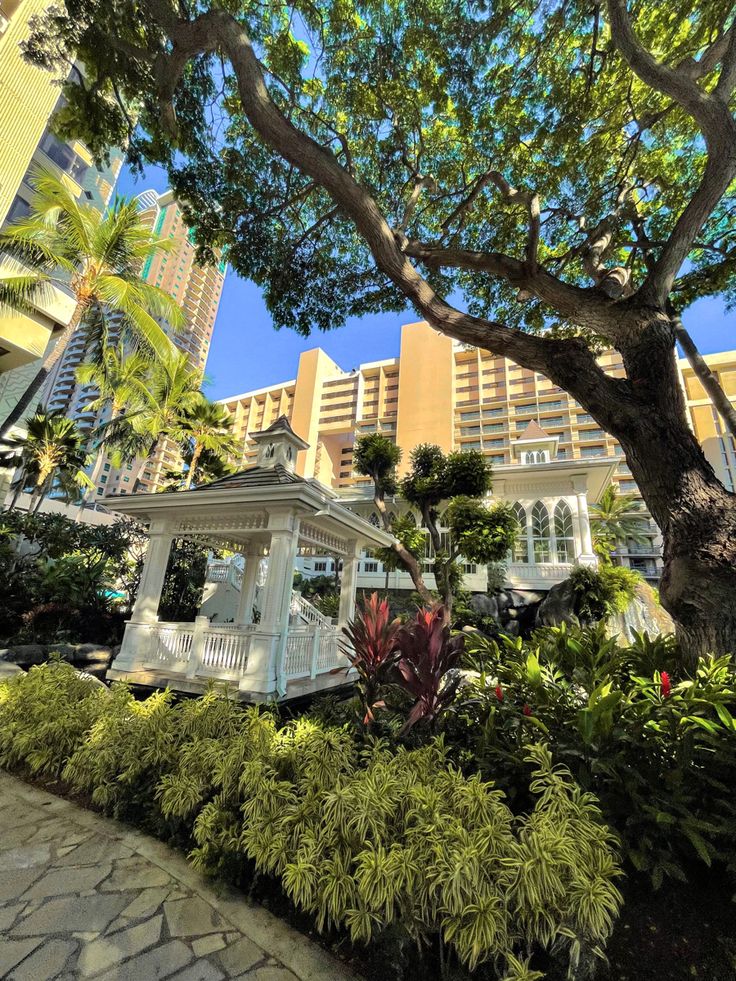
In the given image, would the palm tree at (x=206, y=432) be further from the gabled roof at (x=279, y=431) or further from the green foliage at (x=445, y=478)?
the green foliage at (x=445, y=478)

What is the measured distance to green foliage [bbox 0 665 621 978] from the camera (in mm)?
2018

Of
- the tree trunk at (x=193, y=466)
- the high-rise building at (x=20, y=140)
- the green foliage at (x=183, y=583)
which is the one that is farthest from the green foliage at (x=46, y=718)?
the high-rise building at (x=20, y=140)

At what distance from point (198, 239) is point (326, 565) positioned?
15.2 meters

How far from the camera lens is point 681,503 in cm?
346

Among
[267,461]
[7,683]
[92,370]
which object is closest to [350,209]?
[267,461]

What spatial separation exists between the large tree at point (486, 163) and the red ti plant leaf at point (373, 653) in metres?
2.46

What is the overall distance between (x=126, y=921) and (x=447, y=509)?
1025cm

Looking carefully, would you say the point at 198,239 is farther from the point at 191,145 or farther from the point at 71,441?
the point at 71,441

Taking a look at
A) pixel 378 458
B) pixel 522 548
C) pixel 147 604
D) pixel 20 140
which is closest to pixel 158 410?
pixel 378 458

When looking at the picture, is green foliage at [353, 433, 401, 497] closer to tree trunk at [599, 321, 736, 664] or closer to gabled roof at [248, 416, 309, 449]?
gabled roof at [248, 416, 309, 449]

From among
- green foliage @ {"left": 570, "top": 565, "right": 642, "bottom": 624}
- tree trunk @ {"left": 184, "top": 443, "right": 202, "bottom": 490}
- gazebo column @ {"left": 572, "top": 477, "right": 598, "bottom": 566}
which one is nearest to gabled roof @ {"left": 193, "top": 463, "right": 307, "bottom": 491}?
tree trunk @ {"left": 184, "top": 443, "right": 202, "bottom": 490}

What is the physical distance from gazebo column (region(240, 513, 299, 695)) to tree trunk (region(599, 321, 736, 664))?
4425 millimetres

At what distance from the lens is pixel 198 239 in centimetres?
758

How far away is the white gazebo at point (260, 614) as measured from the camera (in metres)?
6.05
